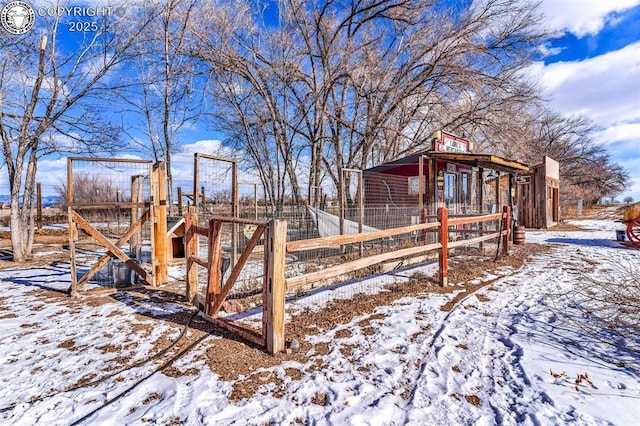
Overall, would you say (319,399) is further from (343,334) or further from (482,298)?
(482,298)

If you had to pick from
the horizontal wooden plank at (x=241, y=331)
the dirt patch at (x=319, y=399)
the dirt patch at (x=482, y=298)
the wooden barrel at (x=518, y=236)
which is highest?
the wooden barrel at (x=518, y=236)

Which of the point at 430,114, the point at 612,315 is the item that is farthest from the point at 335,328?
the point at 430,114

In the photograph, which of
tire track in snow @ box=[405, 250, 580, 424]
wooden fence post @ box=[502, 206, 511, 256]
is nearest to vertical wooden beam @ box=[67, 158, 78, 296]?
tire track in snow @ box=[405, 250, 580, 424]

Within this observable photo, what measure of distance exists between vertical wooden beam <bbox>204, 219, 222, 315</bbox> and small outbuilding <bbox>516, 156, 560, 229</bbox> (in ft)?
53.9

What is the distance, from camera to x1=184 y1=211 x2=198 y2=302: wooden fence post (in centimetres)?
461

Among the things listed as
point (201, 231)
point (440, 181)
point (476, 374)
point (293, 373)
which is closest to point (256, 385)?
point (293, 373)

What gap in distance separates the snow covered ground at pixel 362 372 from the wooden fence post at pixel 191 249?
1.54ft

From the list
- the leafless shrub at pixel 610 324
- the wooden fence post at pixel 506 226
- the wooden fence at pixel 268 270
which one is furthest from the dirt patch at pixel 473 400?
the wooden fence post at pixel 506 226

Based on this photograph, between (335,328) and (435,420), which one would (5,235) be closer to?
(335,328)

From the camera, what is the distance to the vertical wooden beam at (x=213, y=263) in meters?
3.88

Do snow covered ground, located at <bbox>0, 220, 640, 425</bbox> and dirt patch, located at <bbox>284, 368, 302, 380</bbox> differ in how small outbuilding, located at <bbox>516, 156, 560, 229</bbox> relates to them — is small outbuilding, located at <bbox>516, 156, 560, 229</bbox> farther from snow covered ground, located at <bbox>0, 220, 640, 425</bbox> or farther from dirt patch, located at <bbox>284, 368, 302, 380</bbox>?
dirt patch, located at <bbox>284, 368, 302, 380</bbox>

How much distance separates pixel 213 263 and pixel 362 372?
2.17 metres

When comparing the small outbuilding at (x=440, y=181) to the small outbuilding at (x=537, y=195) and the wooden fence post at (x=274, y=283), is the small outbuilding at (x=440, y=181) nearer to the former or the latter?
the small outbuilding at (x=537, y=195)

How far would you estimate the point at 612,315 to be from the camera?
3832mm
